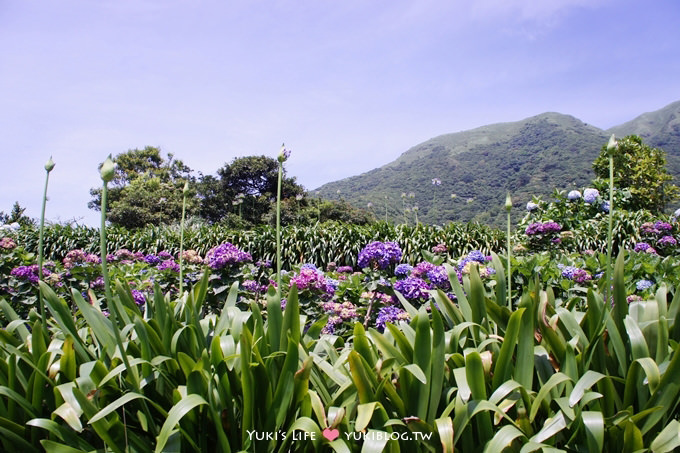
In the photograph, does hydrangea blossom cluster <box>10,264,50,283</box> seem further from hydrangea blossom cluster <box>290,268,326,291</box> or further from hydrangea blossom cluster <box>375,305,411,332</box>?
hydrangea blossom cluster <box>375,305,411,332</box>

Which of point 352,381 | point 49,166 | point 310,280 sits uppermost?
point 49,166

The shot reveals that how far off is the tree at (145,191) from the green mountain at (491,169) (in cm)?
1375

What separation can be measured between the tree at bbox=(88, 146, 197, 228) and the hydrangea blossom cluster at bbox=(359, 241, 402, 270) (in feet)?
35.7

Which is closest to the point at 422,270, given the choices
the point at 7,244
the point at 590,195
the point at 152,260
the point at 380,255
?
the point at 380,255

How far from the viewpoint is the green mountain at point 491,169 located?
A: 3575cm

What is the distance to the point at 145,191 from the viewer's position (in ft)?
75.3

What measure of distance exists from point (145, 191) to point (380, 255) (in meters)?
23.0

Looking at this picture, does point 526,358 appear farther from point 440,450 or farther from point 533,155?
point 533,155

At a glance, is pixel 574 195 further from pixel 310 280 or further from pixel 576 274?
pixel 310 280

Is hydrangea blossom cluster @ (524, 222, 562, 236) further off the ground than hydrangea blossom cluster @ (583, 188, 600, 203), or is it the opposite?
hydrangea blossom cluster @ (583, 188, 600, 203)

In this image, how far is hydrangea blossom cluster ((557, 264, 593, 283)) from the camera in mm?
3430

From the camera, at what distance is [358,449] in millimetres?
1310

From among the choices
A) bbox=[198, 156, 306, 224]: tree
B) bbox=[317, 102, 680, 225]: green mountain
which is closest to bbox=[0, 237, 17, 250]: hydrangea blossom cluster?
bbox=[198, 156, 306, 224]: tree

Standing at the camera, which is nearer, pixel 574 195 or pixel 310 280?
pixel 310 280
